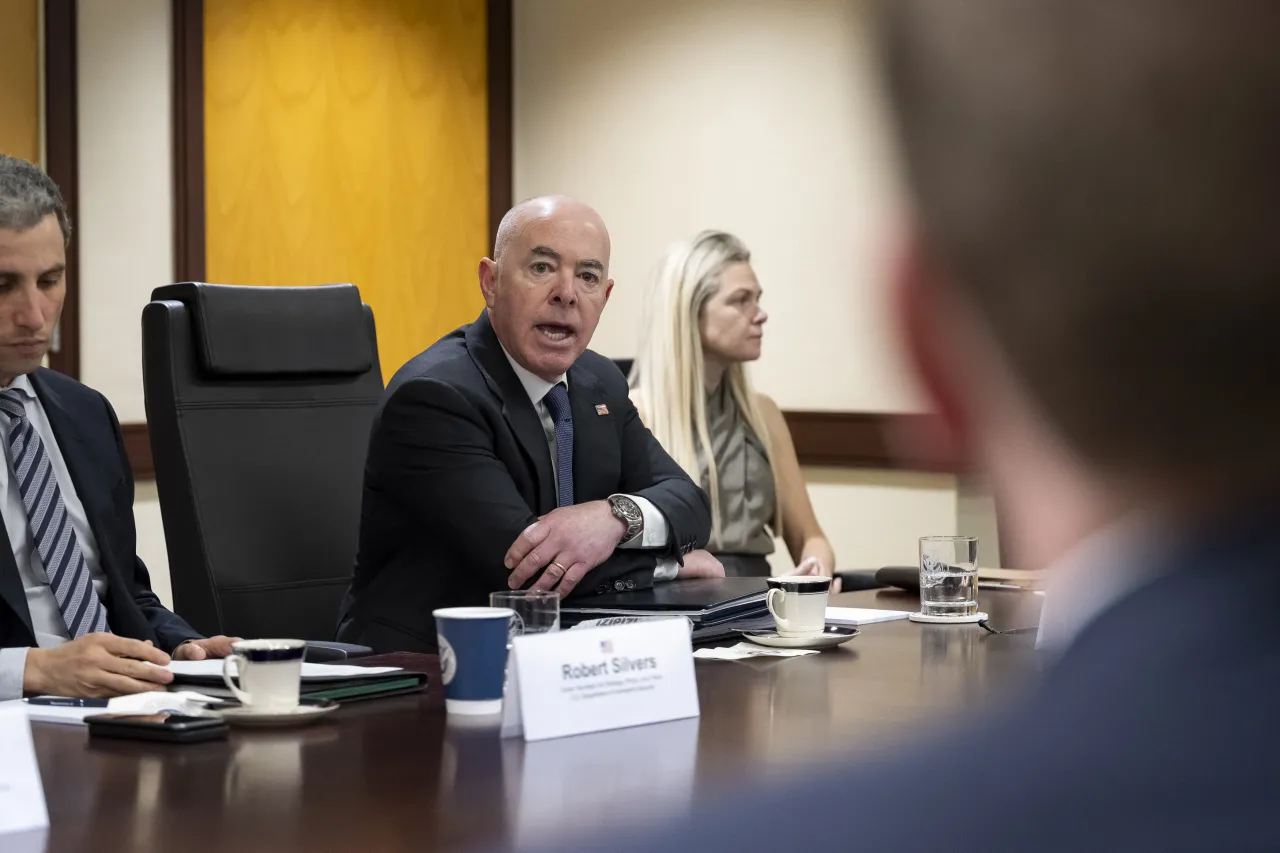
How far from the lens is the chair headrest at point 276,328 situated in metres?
2.80

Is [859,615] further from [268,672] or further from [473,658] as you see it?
[268,672]

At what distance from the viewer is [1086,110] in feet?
1.07

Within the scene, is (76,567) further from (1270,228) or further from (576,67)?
(576,67)

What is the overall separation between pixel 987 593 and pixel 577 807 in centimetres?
167

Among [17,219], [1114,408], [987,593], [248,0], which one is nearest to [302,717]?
[17,219]

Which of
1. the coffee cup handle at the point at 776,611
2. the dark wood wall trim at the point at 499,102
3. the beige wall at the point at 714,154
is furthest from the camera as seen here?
the dark wood wall trim at the point at 499,102

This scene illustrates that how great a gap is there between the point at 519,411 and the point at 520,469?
0.11 meters

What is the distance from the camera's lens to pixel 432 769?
1.33 meters

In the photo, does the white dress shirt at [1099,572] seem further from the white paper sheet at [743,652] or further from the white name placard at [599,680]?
the white paper sheet at [743,652]

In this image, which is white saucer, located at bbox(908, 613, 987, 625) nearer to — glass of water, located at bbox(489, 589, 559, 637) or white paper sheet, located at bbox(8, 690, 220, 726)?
glass of water, located at bbox(489, 589, 559, 637)

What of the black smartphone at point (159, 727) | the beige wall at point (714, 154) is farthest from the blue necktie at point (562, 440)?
the beige wall at point (714, 154)

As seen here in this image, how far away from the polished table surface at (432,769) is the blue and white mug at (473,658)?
0.12 feet

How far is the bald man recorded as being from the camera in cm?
248

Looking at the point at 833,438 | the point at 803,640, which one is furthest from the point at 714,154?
the point at 803,640
